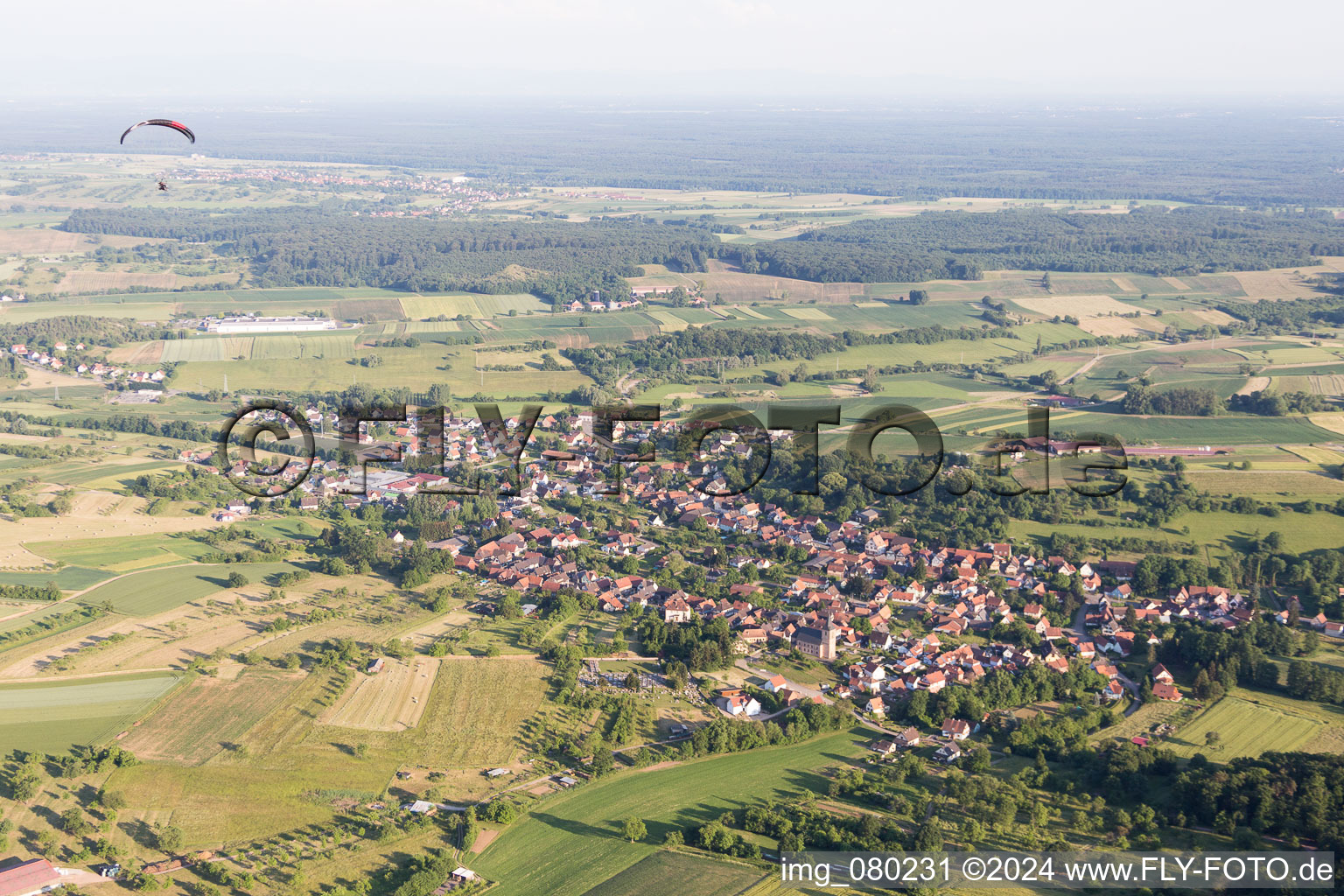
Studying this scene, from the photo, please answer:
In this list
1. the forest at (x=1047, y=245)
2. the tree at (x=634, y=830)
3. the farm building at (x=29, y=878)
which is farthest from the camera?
the forest at (x=1047, y=245)

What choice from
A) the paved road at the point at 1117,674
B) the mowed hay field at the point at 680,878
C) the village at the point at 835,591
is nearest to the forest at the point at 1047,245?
the village at the point at 835,591

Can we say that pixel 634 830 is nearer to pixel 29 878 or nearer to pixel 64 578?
pixel 29 878

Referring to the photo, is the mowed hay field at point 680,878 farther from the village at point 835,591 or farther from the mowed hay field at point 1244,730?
the mowed hay field at point 1244,730

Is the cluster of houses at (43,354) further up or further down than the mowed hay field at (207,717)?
further up

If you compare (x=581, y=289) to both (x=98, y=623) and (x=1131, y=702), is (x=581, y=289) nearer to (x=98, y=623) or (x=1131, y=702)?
(x=98, y=623)

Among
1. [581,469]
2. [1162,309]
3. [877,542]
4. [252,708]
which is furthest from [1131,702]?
[1162,309]

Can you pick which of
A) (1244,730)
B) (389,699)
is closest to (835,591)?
(1244,730)

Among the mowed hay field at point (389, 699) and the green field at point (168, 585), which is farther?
the green field at point (168, 585)
